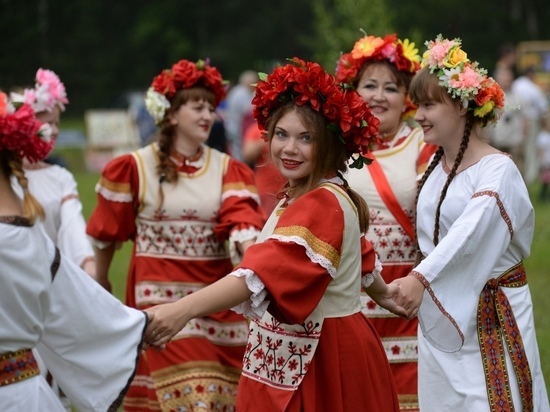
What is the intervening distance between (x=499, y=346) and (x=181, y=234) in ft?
6.36

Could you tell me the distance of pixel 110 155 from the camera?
26.9 metres

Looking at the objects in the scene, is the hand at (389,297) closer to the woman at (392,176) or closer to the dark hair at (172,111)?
the woman at (392,176)

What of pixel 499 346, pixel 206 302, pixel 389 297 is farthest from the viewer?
pixel 499 346

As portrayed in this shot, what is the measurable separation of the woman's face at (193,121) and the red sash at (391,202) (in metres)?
1.04

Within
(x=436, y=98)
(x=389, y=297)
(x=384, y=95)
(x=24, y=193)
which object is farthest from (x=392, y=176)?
(x=24, y=193)

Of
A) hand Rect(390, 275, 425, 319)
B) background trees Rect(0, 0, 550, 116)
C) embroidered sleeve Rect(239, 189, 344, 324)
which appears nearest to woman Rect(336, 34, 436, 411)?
hand Rect(390, 275, 425, 319)

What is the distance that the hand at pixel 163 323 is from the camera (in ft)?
12.9

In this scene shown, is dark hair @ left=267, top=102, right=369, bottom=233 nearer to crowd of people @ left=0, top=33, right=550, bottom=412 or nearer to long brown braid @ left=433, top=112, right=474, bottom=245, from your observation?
crowd of people @ left=0, top=33, right=550, bottom=412

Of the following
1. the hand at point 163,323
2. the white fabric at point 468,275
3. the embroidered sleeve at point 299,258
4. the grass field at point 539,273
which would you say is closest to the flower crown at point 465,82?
the white fabric at point 468,275

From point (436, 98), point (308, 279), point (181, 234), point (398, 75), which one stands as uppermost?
point (398, 75)

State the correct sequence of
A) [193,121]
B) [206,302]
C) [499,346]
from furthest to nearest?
[193,121] < [499,346] < [206,302]

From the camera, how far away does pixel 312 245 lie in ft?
13.0

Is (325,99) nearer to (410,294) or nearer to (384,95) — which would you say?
(410,294)

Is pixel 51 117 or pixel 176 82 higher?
pixel 176 82
